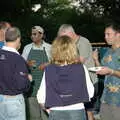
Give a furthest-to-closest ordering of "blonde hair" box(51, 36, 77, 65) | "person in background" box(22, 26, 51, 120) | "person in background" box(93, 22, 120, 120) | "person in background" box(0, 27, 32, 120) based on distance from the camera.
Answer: "person in background" box(22, 26, 51, 120) → "person in background" box(93, 22, 120, 120) → "person in background" box(0, 27, 32, 120) → "blonde hair" box(51, 36, 77, 65)

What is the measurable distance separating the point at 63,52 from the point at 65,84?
374 mm

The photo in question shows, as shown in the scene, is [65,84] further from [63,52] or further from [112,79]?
[112,79]

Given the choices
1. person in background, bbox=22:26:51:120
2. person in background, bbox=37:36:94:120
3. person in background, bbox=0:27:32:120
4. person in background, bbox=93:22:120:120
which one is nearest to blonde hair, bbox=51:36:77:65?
person in background, bbox=37:36:94:120

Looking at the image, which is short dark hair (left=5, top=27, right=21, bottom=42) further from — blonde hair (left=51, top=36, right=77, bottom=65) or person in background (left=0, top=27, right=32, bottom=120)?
blonde hair (left=51, top=36, right=77, bottom=65)

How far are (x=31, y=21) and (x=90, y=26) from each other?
3017mm

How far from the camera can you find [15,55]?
227 inches

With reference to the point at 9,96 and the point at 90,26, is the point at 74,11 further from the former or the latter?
the point at 9,96

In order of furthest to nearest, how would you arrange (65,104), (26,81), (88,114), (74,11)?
(74,11), (88,114), (26,81), (65,104)

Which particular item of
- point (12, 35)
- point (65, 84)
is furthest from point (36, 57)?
point (65, 84)

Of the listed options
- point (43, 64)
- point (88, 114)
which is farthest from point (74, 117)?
point (43, 64)

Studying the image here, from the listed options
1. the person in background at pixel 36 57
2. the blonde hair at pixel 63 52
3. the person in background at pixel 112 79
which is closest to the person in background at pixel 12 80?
the blonde hair at pixel 63 52

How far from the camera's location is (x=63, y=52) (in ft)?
17.6

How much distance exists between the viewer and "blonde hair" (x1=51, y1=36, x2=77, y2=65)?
17.6 ft

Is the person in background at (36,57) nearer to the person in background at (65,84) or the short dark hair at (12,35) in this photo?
the short dark hair at (12,35)
